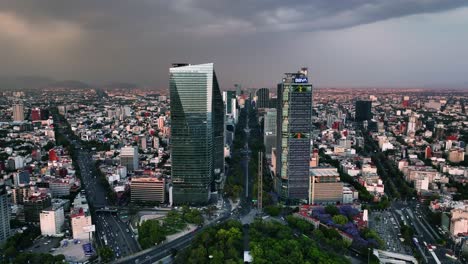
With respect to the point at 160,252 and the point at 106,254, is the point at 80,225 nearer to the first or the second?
the point at 106,254

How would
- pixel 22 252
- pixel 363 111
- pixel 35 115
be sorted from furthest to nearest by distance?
pixel 363 111 → pixel 35 115 → pixel 22 252

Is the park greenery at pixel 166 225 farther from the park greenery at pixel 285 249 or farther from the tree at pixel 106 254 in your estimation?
the park greenery at pixel 285 249

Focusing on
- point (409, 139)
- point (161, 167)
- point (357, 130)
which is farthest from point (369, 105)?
point (161, 167)

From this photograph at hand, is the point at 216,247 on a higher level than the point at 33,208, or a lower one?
lower

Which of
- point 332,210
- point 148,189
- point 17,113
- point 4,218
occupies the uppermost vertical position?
point 17,113

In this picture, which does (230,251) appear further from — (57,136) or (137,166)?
(57,136)

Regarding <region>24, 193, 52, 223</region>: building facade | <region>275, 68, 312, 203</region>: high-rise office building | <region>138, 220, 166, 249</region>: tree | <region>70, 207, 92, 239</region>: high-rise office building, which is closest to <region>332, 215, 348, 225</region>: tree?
<region>275, 68, 312, 203</region>: high-rise office building

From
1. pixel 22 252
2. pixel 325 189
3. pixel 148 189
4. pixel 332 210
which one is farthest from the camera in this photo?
pixel 325 189

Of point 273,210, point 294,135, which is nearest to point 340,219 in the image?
point 273,210
